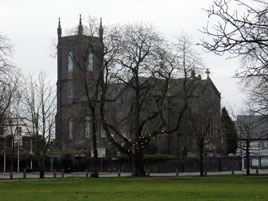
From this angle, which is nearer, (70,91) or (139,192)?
(139,192)

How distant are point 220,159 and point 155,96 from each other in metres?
26.4

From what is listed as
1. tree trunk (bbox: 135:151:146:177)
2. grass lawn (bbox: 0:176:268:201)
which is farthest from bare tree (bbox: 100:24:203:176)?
grass lawn (bbox: 0:176:268:201)

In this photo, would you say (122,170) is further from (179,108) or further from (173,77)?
(173,77)

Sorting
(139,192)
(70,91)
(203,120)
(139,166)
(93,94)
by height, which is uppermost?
(70,91)

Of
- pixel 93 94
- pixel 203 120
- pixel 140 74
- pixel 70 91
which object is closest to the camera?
pixel 140 74

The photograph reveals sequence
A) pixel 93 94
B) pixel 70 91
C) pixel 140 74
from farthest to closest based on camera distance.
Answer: pixel 70 91, pixel 93 94, pixel 140 74

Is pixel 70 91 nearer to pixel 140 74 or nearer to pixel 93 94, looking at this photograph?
pixel 93 94

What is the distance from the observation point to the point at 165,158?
7175 centimetres

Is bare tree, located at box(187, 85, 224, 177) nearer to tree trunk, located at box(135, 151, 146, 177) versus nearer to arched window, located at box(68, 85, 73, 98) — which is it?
tree trunk, located at box(135, 151, 146, 177)

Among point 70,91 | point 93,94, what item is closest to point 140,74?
point 93,94

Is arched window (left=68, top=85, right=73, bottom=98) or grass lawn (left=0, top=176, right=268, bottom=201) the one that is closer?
grass lawn (left=0, top=176, right=268, bottom=201)

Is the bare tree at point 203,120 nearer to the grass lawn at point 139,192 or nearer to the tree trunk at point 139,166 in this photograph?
the tree trunk at point 139,166

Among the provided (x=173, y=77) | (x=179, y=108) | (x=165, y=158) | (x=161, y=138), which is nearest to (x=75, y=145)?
(x=161, y=138)

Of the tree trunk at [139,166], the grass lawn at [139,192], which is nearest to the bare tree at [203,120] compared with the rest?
the tree trunk at [139,166]
